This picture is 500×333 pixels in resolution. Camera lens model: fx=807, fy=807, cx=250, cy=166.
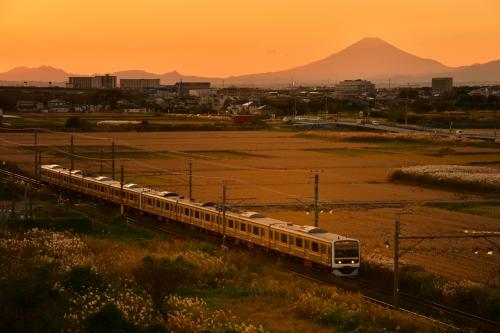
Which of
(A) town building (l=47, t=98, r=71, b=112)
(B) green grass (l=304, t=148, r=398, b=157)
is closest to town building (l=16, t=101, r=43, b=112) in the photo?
(A) town building (l=47, t=98, r=71, b=112)

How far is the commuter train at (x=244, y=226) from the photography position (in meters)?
22.1

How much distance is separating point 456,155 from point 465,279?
40.3m

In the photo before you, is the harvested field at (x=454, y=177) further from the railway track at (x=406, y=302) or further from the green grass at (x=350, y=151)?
the railway track at (x=406, y=302)

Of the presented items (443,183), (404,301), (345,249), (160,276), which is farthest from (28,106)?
(160,276)

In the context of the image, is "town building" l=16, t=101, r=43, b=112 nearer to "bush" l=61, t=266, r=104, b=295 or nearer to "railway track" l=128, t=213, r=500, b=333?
"railway track" l=128, t=213, r=500, b=333

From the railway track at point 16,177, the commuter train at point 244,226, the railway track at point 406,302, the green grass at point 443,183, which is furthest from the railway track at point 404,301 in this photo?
the railway track at point 16,177

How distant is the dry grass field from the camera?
26938mm

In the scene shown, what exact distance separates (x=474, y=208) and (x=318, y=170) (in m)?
15.8

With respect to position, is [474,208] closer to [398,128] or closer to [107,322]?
[107,322]

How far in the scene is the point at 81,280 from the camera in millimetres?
17938

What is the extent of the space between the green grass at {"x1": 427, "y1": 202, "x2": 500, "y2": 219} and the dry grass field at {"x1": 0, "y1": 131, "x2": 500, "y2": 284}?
0.64m

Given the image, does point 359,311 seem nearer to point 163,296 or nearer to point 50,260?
point 163,296

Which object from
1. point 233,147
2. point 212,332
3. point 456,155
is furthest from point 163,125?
point 212,332

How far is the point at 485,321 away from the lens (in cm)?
1786
